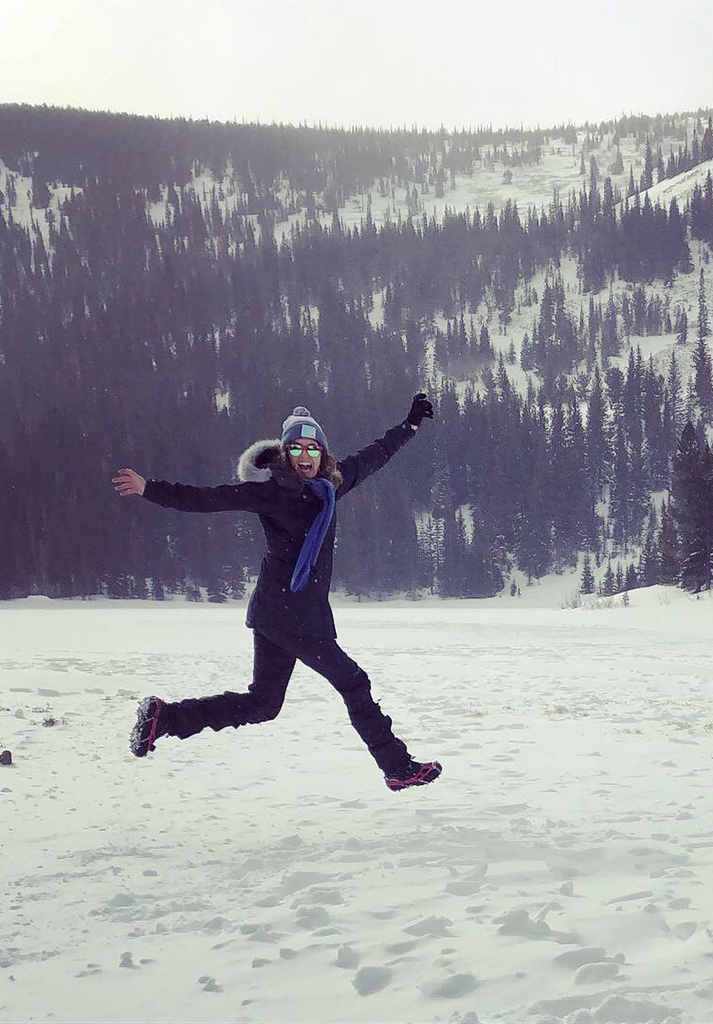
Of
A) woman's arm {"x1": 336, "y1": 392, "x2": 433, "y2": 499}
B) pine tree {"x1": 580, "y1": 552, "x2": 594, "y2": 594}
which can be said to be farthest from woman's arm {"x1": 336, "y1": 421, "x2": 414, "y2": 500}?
pine tree {"x1": 580, "y1": 552, "x2": 594, "y2": 594}

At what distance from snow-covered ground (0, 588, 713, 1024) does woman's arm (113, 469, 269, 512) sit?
6.41ft

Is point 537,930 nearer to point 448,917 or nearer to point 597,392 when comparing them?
point 448,917

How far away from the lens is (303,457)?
5184 mm

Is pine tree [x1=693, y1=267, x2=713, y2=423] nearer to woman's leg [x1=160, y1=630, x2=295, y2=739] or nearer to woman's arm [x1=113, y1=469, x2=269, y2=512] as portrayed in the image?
woman's leg [x1=160, y1=630, x2=295, y2=739]

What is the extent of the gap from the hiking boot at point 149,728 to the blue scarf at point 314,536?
1.22 m

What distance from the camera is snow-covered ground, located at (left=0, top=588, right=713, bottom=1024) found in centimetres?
304

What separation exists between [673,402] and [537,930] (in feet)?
387

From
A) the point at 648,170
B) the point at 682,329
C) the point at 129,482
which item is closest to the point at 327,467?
the point at 129,482

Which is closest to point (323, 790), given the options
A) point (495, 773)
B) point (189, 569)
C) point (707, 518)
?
point (495, 773)

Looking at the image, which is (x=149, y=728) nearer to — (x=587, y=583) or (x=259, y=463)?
(x=259, y=463)

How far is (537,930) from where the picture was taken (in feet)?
A: 11.4

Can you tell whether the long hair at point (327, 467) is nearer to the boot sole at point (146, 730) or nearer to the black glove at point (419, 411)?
the black glove at point (419, 411)

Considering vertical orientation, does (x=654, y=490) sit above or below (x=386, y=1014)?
below

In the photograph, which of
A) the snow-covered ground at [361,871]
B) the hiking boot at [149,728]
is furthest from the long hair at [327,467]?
the snow-covered ground at [361,871]
